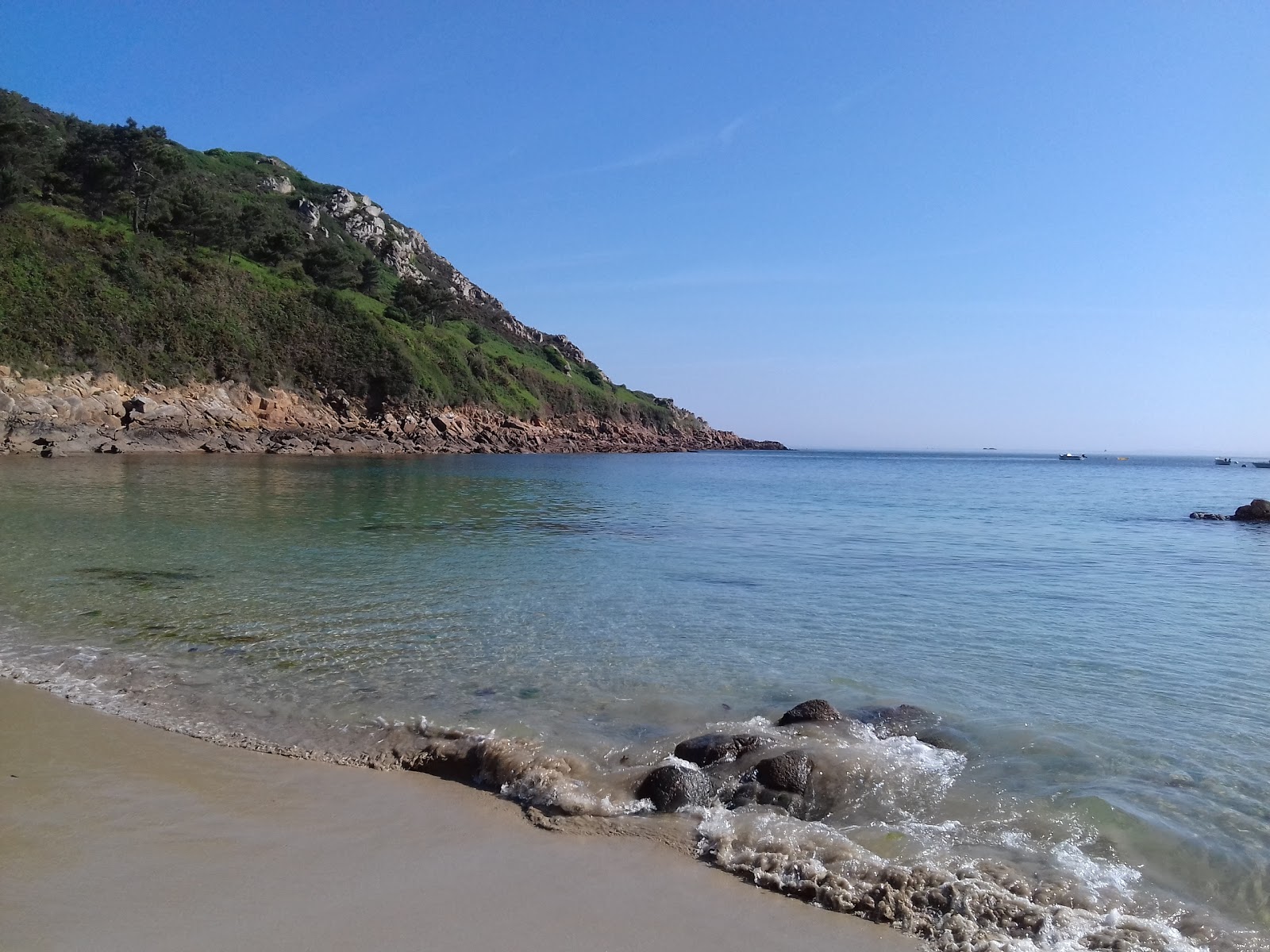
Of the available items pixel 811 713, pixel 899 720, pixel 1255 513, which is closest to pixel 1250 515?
pixel 1255 513

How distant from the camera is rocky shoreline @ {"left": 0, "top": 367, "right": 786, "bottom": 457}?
40.8 metres

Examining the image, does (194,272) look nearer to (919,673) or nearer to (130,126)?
(130,126)

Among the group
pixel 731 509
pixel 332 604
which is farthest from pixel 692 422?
pixel 332 604

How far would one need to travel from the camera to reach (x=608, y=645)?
1008 centimetres

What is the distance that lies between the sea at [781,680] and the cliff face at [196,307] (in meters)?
32.8

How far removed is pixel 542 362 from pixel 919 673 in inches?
4296

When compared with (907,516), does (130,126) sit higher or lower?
A: higher

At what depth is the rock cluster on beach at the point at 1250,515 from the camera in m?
31.7

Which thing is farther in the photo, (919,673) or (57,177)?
(57,177)

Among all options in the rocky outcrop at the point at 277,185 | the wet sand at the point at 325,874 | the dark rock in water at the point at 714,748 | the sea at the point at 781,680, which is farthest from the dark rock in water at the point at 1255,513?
the rocky outcrop at the point at 277,185

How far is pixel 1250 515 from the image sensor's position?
105ft

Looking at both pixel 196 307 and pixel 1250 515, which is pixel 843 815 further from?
pixel 196 307

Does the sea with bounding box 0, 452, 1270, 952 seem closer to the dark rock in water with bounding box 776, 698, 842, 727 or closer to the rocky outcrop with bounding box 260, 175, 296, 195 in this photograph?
the dark rock in water with bounding box 776, 698, 842, 727

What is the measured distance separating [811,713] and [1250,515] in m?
34.3
